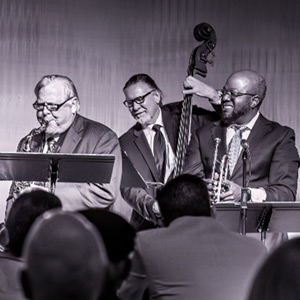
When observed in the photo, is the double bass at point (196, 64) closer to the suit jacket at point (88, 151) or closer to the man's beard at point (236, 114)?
the man's beard at point (236, 114)

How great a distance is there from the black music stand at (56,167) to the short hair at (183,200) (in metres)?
0.76

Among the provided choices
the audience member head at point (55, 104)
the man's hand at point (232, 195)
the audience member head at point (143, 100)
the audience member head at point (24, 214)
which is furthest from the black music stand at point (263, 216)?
the audience member head at point (24, 214)

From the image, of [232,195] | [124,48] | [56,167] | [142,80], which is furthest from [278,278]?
[124,48]

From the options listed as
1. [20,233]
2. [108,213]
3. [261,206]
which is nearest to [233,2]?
[261,206]

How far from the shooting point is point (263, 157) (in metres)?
4.51

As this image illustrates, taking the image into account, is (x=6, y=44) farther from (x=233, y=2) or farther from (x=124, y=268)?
(x=124, y=268)

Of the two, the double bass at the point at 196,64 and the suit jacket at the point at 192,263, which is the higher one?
the double bass at the point at 196,64

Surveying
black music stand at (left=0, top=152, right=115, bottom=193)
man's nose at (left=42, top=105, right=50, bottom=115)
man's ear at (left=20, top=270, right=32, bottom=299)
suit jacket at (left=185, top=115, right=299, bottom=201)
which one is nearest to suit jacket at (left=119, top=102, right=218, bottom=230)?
suit jacket at (left=185, top=115, right=299, bottom=201)

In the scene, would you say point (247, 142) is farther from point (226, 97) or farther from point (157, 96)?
point (157, 96)

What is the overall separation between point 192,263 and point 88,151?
7.60ft

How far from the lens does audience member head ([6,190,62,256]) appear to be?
1717 mm

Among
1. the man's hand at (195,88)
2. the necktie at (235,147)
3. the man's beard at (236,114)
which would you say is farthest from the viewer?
the man's hand at (195,88)

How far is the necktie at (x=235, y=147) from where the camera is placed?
446 cm

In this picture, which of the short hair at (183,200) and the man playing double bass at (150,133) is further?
the man playing double bass at (150,133)
